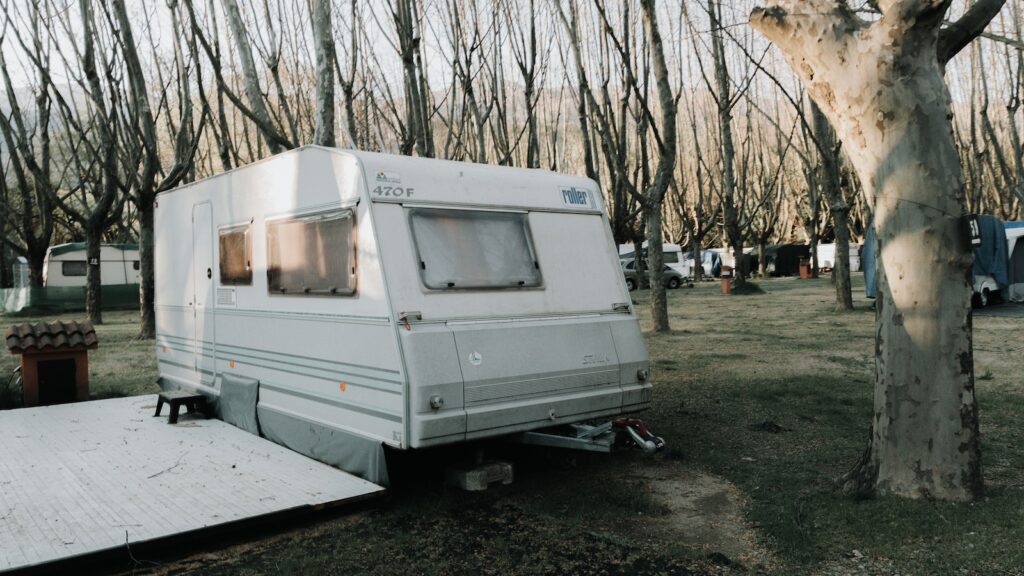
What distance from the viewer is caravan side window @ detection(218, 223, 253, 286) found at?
6.68 m

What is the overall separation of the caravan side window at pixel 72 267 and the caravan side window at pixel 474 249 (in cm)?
2656

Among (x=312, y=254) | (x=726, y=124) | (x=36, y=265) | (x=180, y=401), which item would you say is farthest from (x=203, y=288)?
(x=36, y=265)

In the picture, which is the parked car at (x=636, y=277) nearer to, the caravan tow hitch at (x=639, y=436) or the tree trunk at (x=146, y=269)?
the tree trunk at (x=146, y=269)

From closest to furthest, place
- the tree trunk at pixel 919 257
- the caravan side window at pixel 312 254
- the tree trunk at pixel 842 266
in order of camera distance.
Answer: the tree trunk at pixel 919 257 → the caravan side window at pixel 312 254 → the tree trunk at pixel 842 266

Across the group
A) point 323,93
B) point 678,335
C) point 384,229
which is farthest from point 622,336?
point 678,335

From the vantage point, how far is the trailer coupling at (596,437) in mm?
5273

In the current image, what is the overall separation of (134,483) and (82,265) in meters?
25.8

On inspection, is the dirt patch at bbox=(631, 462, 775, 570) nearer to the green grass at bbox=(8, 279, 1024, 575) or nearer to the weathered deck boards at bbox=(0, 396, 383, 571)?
the green grass at bbox=(8, 279, 1024, 575)

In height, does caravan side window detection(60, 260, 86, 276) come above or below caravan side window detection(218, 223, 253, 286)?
above

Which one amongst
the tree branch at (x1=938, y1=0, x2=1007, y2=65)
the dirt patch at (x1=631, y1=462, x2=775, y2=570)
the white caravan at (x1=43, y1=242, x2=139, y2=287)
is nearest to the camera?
the dirt patch at (x1=631, y1=462, x2=775, y2=570)

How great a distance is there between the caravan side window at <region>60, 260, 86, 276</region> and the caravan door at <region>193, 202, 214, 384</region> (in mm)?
23205

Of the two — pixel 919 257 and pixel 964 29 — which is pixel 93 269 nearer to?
pixel 919 257

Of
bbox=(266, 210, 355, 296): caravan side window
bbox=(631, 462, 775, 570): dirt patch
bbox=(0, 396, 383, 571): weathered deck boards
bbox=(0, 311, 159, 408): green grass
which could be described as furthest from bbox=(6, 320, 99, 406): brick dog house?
bbox=(631, 462, 775, 570): dirt patch

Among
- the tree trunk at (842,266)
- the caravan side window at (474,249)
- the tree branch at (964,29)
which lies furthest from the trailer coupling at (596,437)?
the tree trunk at (842,266)
